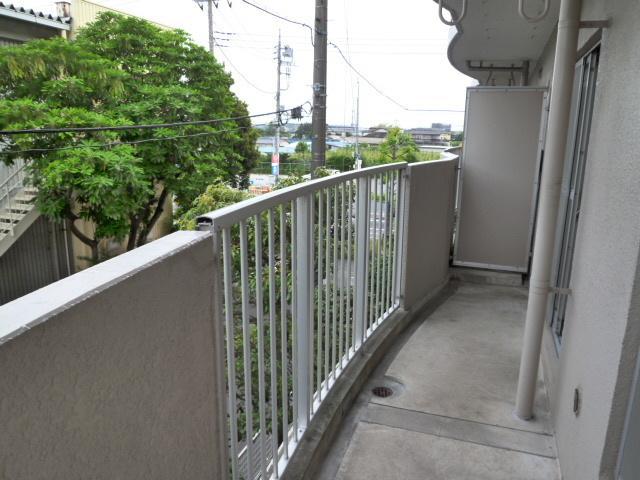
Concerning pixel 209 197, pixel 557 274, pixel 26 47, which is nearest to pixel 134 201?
pixel 26 47

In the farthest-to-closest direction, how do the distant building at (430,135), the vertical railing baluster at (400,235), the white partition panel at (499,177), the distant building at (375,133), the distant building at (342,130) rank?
1. the distant building at (430,135)
2. the distant building at (375,133)
3. the distant building at (342,130)
4. the white partition panel at (499,177)
5. the vertical railing baluster at (400,235)

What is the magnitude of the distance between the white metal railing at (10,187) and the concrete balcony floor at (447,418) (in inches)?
399

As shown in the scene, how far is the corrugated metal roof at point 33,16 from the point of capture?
30.7 feet

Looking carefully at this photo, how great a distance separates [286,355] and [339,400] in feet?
2.38

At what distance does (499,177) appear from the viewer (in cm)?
449

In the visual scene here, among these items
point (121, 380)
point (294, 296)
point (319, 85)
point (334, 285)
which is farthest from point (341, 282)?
point (319, 85)

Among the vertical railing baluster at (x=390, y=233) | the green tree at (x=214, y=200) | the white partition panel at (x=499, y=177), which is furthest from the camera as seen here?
the green tree at (x=214, y=200)

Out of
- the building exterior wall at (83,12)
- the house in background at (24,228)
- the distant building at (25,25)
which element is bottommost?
the house in background at (24,228)

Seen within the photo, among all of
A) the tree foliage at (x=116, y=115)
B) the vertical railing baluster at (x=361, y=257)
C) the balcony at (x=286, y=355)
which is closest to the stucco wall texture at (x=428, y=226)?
the balcony at (x=286, y=355)

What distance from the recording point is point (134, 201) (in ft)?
32.1

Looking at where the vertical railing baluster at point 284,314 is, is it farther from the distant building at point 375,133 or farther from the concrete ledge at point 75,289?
the distant building at point 375,133

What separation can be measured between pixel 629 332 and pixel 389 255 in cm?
179

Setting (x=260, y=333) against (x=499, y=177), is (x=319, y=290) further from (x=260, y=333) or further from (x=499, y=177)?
(x=499, y=177)

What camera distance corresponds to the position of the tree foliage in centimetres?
847
